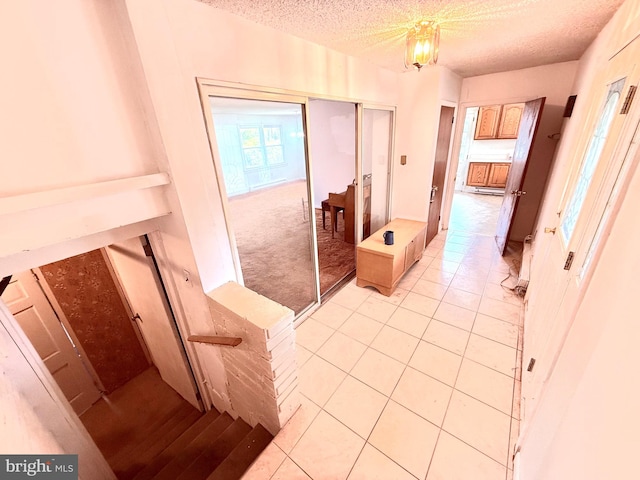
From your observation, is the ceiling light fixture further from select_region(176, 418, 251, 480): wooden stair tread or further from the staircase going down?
select_region(176, 418, 251, 480): wooden stair tread

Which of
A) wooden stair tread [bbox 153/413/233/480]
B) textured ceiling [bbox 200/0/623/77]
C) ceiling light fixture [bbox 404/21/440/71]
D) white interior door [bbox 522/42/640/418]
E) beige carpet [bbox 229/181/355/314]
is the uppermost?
textured ceiling [bbox 200/0/623/77]

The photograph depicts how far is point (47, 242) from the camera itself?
3.72 feet

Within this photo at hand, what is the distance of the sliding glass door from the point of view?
8.46ft

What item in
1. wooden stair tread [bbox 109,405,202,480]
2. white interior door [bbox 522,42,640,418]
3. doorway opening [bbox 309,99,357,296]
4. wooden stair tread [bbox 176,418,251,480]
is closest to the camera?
white interior door [bbox 522,42,640,418]

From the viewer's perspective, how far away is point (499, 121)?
5996mm

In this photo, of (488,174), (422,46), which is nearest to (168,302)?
(422,46)

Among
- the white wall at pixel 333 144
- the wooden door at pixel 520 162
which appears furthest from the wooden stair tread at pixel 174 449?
the wooden door at pixel 520 162

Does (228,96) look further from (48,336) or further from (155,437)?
(155,437)

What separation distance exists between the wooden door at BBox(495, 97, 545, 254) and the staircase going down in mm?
3916

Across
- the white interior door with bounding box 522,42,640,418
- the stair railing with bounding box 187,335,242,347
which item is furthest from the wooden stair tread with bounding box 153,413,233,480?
the white interior door with bounding box 522,42,640,418

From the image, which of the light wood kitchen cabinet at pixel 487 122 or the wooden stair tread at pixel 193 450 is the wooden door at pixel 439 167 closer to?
the light wood kitchen cabinet at pixel 487 122

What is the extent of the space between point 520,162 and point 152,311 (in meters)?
4.71

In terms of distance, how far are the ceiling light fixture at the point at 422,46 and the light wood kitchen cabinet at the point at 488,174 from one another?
5856 mm

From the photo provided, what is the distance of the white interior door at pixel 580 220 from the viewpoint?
1205mm
